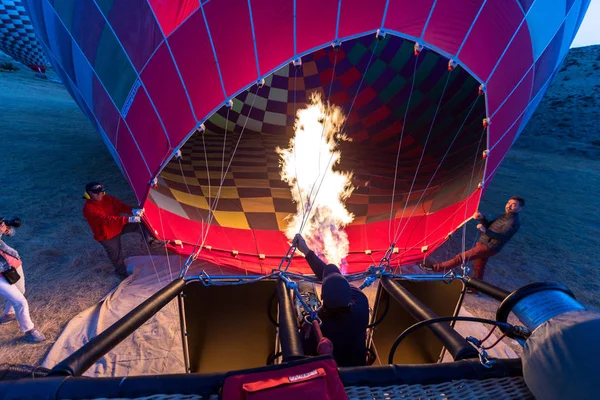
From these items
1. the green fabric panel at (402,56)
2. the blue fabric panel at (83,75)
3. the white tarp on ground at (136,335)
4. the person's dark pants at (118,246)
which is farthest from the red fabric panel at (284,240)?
the green fabric panel at (402,56)

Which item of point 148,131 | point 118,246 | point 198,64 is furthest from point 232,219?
point 198,64

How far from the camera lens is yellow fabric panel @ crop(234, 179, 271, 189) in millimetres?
4668

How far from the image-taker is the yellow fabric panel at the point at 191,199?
158 inches

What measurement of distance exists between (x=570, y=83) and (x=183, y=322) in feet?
69.4

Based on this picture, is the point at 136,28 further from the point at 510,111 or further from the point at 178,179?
the point at 510,111

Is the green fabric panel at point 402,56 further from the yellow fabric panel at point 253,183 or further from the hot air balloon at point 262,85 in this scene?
the yellow fabric panel at point 253,183

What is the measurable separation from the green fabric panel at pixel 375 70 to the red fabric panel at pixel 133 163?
437cm

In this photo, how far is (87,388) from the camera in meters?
0.67

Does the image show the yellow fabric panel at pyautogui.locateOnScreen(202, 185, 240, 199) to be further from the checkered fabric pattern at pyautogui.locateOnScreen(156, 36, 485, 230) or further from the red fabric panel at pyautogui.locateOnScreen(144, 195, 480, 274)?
the red fabric panel at pyautogui.locateOnScreen(144, 195, 480, 274)

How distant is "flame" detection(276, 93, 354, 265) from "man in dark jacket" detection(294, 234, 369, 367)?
1.74m

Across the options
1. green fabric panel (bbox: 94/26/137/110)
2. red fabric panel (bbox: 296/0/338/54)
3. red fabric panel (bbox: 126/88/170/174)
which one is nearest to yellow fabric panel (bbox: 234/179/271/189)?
red fabric panel (bbox: 126/88/170/174)

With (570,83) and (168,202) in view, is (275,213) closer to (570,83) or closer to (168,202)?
(168,202)

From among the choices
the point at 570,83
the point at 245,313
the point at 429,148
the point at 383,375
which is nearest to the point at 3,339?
the point at 245,313

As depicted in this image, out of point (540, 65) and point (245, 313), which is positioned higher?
point (540, 65)
